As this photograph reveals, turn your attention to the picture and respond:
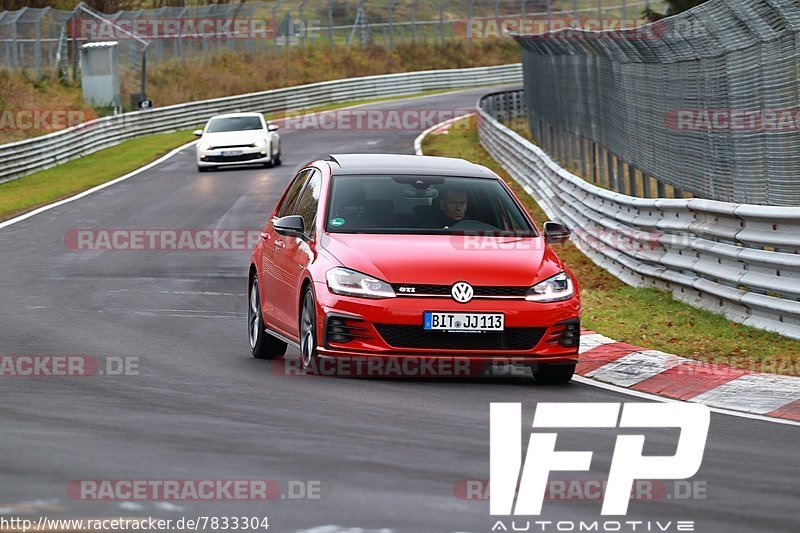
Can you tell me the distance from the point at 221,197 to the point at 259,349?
61.4 feet

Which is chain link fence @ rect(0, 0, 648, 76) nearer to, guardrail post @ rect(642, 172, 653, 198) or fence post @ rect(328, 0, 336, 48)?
fence post @ rect(328, 0, 336, 48)

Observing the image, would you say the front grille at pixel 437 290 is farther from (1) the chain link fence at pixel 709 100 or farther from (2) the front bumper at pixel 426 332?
(1) the chain link fence at pixel 709 100

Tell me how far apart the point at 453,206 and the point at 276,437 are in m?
3.93

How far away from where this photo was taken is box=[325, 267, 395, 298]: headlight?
32.2 feet

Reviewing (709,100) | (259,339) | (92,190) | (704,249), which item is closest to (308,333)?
(259,339)

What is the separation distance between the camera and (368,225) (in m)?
10.7

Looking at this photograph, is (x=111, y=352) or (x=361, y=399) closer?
(x=361, y=399)

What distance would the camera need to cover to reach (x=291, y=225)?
10680mm

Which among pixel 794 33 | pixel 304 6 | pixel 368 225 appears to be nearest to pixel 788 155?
pixel 794 33

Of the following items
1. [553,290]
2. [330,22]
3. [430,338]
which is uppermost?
[553,290]

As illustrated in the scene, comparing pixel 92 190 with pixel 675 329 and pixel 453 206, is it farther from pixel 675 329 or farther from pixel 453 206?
pixel 453 206

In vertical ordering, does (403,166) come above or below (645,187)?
above

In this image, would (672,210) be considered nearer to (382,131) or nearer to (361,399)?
(361,399)

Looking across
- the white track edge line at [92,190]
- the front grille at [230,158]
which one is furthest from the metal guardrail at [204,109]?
the front grille at [230,158]
